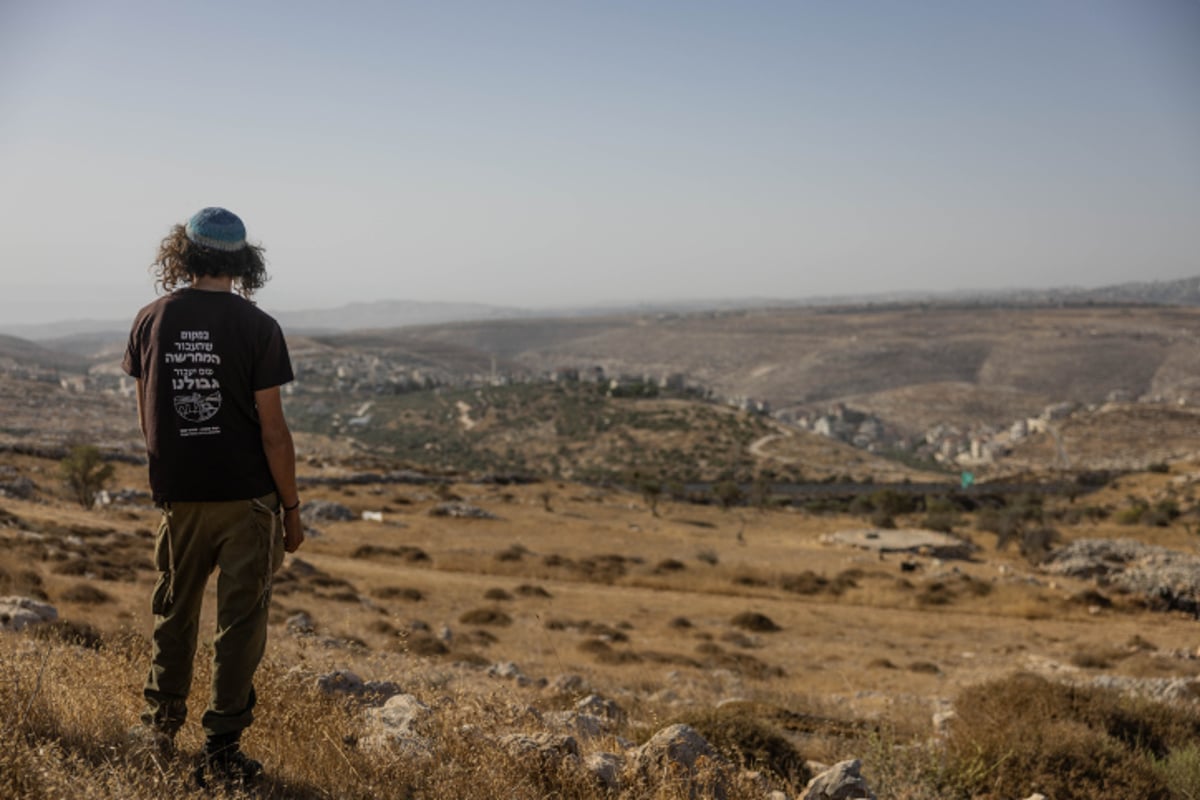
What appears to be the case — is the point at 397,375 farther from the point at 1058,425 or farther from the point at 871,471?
the point at 1058,425

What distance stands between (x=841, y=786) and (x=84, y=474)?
33305mm

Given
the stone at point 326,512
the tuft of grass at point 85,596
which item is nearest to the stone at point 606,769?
the tuft of grass at point 85,596

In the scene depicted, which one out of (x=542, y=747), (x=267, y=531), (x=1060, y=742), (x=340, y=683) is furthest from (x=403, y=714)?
(x=1060, y=742)

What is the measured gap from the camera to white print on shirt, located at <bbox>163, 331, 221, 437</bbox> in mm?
3369

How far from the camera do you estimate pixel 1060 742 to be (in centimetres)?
585

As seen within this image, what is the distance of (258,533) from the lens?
3.45 m

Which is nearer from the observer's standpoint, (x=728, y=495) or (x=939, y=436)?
(x=728, y=495)

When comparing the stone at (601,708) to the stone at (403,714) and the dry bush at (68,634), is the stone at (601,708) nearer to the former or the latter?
the stone at (403,714)

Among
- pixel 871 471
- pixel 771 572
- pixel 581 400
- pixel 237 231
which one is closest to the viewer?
pixel 237 231

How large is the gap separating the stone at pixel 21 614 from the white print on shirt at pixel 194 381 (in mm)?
4907

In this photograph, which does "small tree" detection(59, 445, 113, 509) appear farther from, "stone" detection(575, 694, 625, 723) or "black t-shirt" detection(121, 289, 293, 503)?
"black t-shirt" detection(121, 289, 293, 503)

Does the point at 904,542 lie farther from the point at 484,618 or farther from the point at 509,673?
the point at 509,673

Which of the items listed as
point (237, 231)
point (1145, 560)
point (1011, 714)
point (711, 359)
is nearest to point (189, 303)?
point (237, 231)

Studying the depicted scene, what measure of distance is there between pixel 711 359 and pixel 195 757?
19647 cm
